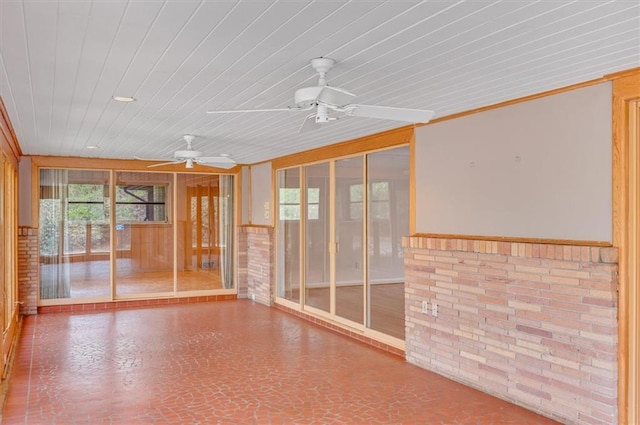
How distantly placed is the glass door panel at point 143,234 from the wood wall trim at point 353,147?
231 cm

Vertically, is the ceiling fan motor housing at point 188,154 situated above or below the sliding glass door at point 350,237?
above

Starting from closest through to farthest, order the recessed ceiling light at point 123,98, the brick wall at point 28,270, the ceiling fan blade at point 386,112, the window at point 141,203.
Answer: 1. the ceiling fan blade at point 386,112
2. the recessed ceiling light at point 123,98
3. the brick wall at point 28,270
4. the window at point 141,203

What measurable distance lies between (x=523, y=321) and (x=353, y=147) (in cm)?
302

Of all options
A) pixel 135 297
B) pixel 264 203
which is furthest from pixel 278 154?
pixel 135 297

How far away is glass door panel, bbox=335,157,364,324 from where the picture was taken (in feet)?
20.1

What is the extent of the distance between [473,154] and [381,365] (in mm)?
2243

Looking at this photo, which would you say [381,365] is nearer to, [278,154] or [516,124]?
[516,124]

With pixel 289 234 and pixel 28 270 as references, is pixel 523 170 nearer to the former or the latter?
pixel 289 234

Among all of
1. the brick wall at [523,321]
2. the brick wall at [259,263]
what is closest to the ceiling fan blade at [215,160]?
the brick wall at [259,263]

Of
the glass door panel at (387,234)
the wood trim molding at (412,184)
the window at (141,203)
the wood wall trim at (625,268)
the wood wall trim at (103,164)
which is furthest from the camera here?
the window at (141,203)

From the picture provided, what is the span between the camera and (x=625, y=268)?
3.27 m

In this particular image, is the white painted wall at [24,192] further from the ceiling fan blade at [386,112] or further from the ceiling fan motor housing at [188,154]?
the ceiling fan blade at [386,112]

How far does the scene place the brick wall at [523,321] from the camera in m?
3.37

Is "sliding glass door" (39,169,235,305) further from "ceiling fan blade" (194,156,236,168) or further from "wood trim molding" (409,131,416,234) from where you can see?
"wood trim molding" (409,131,416,234)
